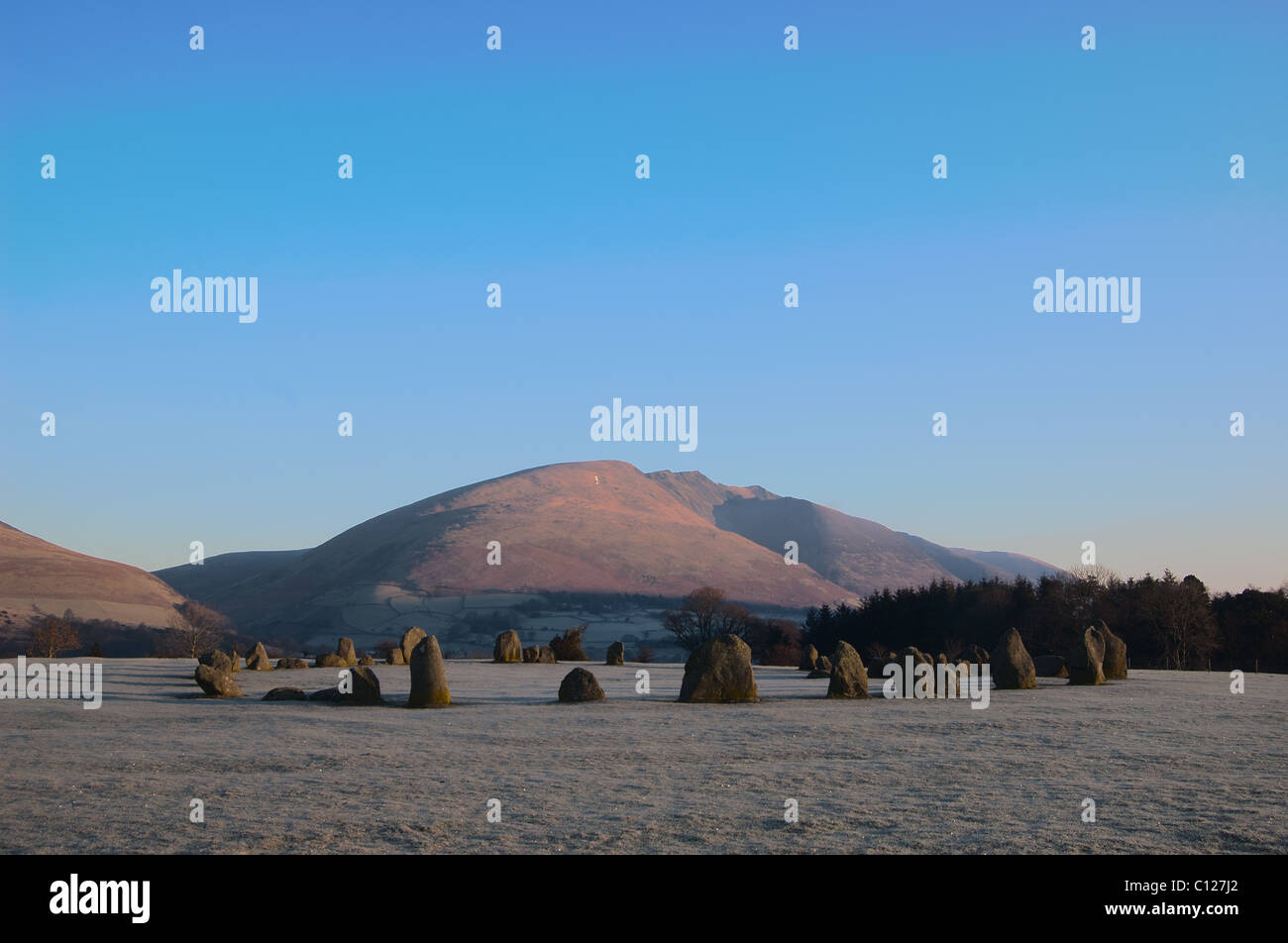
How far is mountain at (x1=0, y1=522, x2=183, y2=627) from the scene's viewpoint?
112000 millimetres

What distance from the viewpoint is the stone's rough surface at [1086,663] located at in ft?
102

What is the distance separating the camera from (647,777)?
13445 millimetres

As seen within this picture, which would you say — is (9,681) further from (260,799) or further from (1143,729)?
(1143,729)

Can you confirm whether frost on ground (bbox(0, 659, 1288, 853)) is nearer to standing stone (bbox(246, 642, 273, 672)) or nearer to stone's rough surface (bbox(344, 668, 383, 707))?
stone's rough surface (bbox(344, 668, 383, 707))

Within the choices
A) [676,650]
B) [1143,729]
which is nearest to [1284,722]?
[1143,729]

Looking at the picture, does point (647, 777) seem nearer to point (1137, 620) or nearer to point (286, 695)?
point (286, 695)

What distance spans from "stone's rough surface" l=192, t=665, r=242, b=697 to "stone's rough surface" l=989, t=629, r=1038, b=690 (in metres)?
21.2

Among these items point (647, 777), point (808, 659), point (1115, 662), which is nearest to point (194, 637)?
point (808, 659)

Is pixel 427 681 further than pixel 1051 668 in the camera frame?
No

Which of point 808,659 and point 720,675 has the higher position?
point 720,675

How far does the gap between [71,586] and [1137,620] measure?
111867 millimetres

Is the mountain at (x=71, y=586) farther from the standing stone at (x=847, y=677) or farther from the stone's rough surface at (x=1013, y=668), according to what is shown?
the stone's rough surface at (x=1013, y=668)

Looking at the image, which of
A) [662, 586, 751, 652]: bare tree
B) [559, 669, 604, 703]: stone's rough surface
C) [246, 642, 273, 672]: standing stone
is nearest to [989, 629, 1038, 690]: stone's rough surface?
[559, 669, 604, 703]: stone's rough surface
